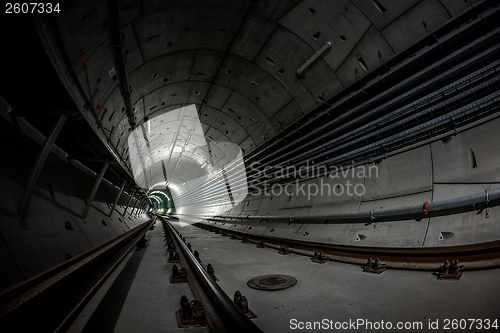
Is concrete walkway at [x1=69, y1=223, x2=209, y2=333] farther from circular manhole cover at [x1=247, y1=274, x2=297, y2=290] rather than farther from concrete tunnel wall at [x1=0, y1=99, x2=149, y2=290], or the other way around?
circular manhole cover at [x1=247, y1=274, x2=297, y2=290]

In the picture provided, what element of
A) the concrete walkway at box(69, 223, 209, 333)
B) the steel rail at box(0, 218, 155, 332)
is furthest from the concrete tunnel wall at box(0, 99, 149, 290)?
the concrete walkway at box(69, 223, 209, 333)

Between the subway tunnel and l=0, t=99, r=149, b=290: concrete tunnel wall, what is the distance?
3 centimetres

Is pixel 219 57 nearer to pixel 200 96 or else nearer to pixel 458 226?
pixel 200 96

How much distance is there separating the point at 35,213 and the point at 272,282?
12.5ft

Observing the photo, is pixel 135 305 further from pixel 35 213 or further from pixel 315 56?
pixel 315 56

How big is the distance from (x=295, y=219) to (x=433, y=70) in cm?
559

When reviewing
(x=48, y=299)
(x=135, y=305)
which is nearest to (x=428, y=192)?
(x=135, y=305)

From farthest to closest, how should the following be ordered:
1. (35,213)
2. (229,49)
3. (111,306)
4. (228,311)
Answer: (229,49) → (35,213) → (111,306) → (228,311)

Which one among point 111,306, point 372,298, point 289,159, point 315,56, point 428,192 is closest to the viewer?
point 111,306

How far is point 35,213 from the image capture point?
358 centimetres

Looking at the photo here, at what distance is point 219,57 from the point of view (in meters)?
8.46

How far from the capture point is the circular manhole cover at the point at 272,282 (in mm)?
3430

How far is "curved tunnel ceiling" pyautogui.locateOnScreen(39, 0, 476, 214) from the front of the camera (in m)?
4.81

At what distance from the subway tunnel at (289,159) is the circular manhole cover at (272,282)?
0.04 meters
